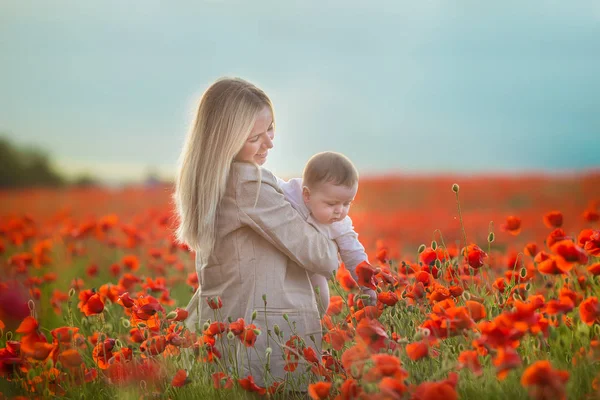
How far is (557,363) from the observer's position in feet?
8.12

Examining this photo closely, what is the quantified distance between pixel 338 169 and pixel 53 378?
146 cm

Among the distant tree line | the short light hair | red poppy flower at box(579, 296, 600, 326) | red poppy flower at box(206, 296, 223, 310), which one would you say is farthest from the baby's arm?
the distant tree line

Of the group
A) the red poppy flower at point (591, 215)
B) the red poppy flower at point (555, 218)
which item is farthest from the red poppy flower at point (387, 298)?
the red poppy flower at point (591, 215)

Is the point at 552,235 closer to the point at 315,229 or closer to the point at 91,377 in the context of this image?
the point at 315,229

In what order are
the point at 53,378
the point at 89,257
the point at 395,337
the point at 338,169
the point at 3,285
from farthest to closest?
the point at 89,257 → the point at 3,285 → the point at 53,378 → the point at 338,169 → the point at 395,337

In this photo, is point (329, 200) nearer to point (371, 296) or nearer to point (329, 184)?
point (329, 184)

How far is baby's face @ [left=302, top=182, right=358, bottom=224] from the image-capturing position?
2.76 meters

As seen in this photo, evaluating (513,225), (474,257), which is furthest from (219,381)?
(513,225)

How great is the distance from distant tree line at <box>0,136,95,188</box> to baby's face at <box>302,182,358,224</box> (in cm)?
1261

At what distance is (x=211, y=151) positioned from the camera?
290 cm

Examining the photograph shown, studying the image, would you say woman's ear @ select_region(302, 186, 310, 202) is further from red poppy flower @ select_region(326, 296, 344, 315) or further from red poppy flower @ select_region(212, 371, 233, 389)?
red poppy flower @ select_region(212, 371, 233, 389)

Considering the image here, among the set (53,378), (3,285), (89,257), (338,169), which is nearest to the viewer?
(338,169)

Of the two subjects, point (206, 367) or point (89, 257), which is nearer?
point (206, 367)

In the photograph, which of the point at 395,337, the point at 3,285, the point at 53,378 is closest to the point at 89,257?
the point at 3,285
